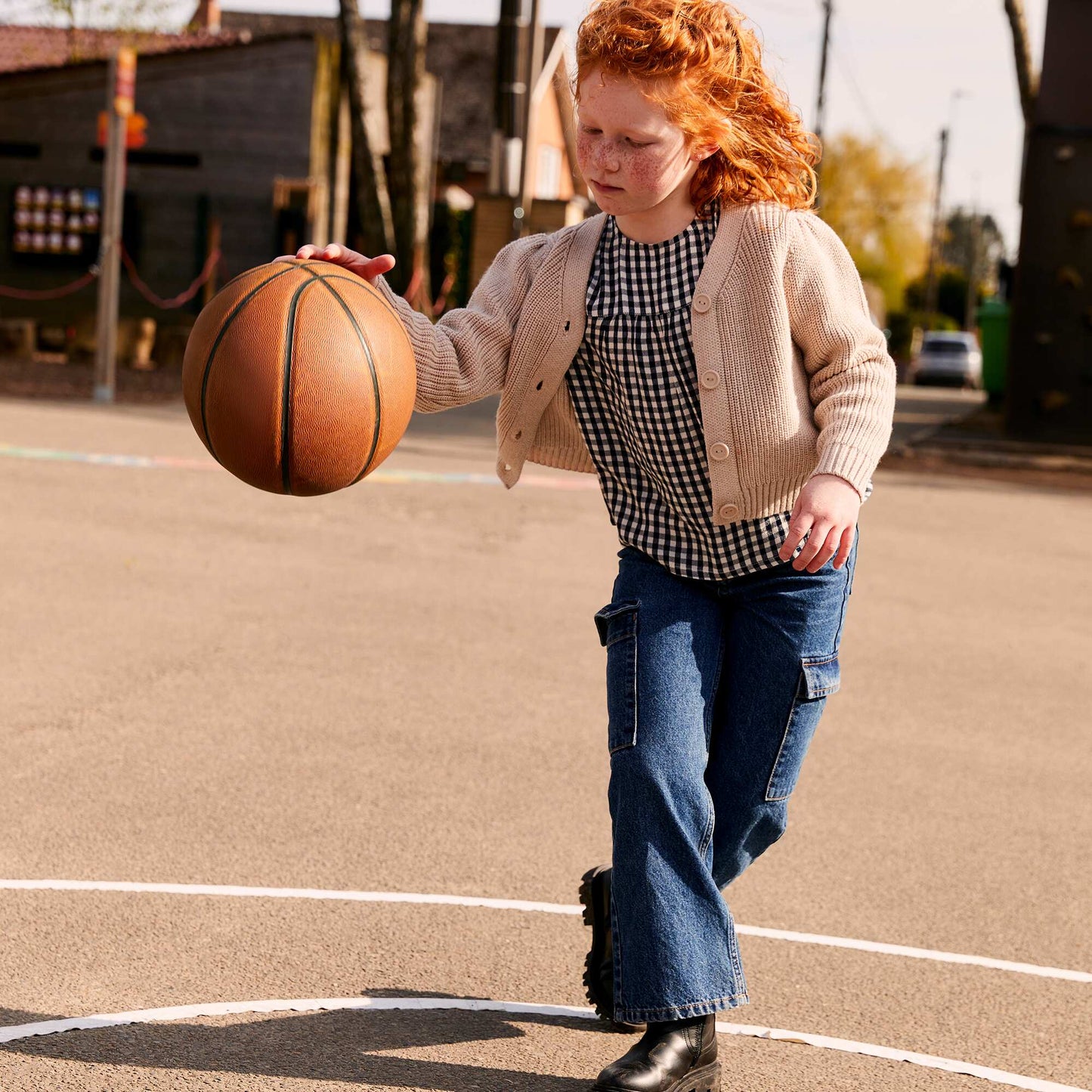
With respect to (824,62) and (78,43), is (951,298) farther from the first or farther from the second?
(78,43)

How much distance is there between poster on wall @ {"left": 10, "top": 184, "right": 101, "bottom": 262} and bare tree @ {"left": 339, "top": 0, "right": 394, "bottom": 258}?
4.39m

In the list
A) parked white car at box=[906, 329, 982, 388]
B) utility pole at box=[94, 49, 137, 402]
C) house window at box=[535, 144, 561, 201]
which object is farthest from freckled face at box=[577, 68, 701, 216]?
parked white car at box=[906, 329, 982, 388]

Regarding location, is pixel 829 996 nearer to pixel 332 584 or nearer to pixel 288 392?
pixel 288 392

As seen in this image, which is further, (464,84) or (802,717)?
(464,84)

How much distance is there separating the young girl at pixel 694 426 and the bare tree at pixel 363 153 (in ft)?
76.1

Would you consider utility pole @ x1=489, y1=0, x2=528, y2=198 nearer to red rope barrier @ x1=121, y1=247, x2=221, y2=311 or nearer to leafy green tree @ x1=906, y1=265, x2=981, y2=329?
red rope barrier @ x1=121, y1=247, x2=221, y2=311

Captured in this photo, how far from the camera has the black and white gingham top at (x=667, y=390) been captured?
361 centimetres

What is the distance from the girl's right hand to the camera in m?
3.83

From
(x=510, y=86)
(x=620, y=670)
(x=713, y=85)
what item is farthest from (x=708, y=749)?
(x=510, y=86)

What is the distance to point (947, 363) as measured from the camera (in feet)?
171

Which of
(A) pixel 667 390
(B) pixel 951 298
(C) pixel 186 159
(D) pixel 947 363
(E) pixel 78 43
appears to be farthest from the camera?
(B) pixel 951 298

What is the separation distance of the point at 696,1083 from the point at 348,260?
1870mm

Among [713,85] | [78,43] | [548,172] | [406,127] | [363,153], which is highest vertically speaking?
[78,43]

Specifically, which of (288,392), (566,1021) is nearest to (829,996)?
(566,1021)
